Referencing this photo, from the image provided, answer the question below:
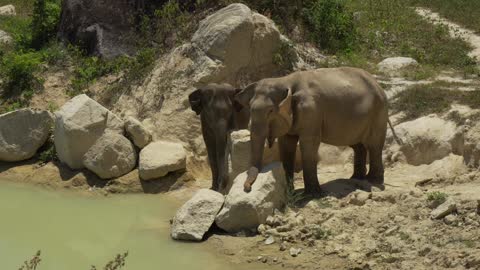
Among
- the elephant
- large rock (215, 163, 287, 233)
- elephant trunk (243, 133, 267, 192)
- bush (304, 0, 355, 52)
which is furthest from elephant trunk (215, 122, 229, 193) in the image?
bush (304, 0, 355, 52)

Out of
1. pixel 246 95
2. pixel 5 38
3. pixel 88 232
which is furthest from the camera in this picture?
pixel 5 38

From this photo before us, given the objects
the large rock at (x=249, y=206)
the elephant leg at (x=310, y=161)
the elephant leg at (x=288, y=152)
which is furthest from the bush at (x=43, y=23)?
the large rock at (x=249, y=206)

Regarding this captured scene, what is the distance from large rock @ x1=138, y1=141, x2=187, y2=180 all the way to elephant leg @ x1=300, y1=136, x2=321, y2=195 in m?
2.82

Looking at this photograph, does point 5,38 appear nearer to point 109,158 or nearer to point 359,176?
point 109,158

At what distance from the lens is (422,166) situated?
11414mm

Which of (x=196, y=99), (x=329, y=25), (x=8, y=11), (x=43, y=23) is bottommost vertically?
(x=8, y=11)

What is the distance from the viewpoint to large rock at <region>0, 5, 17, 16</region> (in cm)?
2284

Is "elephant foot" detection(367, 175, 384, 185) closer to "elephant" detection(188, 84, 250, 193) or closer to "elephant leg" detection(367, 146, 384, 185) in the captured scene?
"elephant leg" detection(367, 146, 384, 185)

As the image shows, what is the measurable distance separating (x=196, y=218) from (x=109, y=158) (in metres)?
3.73

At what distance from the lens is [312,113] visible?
389 inches

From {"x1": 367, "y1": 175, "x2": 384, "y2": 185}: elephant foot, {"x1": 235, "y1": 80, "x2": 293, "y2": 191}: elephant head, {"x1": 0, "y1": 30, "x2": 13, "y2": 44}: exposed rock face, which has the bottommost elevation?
{"x1": 0, "y1": 30, "x2": 13, "y2": 44}: exposed rock face

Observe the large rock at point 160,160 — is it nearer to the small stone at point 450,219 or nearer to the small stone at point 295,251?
the small stone at point 295,251

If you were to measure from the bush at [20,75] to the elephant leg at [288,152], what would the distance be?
284 inches

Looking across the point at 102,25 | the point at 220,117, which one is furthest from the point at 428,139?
the point at 102,25
